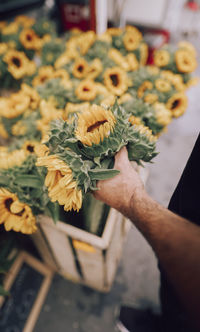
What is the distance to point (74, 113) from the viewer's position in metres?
0.67

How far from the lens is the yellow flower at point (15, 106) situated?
1.12m

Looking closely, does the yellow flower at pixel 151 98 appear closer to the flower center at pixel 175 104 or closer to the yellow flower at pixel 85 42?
the flower center at pixel 175 104

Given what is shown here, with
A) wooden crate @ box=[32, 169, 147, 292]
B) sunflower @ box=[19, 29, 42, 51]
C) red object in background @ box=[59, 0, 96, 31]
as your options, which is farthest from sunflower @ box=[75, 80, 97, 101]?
red object in background @ box=[59, 0, 96, 31]

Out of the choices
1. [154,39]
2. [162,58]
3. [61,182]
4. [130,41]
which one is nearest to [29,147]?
[61,182]

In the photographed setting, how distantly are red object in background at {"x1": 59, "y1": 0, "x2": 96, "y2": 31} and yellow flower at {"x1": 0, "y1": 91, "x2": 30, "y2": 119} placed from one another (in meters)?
2.80

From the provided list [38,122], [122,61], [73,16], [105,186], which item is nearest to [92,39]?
[122,61]

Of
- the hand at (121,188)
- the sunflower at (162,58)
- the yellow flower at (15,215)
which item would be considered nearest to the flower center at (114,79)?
the sunflower at (162,58)

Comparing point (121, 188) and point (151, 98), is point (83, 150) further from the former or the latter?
point (151, 98)

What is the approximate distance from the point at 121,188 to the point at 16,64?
1.35 metres

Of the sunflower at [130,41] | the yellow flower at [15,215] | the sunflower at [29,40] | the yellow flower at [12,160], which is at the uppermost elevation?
the sunflower at [130,41]

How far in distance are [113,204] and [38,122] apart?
607mm

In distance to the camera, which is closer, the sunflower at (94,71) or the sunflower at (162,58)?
the sunflower at (94,71)

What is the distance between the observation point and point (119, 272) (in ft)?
5.06

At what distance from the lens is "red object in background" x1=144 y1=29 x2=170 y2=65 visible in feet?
8.89
